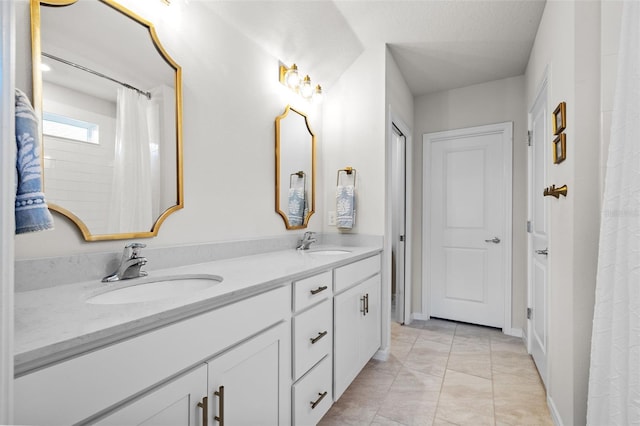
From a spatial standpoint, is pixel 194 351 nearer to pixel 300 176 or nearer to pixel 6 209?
pixel 6 209

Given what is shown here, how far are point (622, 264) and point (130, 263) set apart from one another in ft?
5.39

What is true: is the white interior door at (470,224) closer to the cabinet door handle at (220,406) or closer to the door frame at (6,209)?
the cabinet door handle at (220,406)

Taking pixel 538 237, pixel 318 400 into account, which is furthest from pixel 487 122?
pixel 318 400

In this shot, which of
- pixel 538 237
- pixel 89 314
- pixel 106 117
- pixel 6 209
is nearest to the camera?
pixel 6 209

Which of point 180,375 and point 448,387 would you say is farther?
point 448,387

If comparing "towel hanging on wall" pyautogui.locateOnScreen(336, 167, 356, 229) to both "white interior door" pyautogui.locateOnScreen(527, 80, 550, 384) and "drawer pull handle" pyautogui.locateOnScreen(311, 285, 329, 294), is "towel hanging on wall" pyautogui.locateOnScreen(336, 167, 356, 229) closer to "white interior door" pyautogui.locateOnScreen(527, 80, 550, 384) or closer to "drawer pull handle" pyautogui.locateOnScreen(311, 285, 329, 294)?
"drawer pull handle" pyautogui.locateOnScreen(311, 285, 329, 294)

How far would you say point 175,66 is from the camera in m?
1.45

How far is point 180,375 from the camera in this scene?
826mm

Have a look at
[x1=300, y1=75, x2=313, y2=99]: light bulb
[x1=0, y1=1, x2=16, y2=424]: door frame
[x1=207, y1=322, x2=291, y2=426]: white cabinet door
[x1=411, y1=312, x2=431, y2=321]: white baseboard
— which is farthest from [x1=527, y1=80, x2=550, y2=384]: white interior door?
[x1=0, y1=1, x2=16, y2=424]: door frame

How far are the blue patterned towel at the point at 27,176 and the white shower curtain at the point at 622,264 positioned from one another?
1501 millimetres

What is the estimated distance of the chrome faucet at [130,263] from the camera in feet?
3.74

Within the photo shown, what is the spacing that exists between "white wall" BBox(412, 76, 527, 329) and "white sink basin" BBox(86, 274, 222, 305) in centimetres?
254

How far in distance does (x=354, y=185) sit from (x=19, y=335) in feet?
7.10

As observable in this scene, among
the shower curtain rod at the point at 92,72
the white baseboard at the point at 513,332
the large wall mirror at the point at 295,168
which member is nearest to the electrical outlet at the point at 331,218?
the large wall mirror at the point at 295,168
